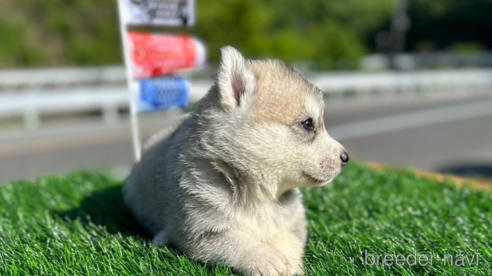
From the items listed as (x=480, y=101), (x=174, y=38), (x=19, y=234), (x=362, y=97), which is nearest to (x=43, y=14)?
(x=362, y=97)

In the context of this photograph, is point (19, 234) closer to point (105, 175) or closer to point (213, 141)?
point (213, 141)

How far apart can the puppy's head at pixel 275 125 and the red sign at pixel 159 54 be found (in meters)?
1.88

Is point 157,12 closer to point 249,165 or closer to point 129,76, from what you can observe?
point 129,76

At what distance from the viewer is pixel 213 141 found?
278 centimetres

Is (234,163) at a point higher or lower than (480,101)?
higher

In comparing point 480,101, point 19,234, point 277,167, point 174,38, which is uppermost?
point 174,38

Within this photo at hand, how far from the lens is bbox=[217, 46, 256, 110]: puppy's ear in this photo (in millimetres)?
2762

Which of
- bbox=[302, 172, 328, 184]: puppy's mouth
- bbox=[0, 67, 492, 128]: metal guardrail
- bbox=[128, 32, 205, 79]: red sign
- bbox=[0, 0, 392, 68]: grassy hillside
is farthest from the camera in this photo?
bbox=[0, 0, 392, 68]: grassy hillside

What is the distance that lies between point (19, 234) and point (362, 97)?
21.2 meters

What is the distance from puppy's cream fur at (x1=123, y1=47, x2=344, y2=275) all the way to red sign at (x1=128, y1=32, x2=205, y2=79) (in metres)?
1.76

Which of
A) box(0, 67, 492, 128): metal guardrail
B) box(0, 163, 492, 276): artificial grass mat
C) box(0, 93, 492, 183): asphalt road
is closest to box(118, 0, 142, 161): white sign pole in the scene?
box(0, 163, 492, 276): artificial grass mat

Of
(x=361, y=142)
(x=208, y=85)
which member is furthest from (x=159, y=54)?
(x=208, y=85)

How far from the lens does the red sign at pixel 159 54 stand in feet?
14.8

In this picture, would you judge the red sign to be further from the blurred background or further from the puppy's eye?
the blurred background
